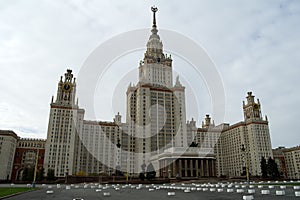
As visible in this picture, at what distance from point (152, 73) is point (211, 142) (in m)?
54.8

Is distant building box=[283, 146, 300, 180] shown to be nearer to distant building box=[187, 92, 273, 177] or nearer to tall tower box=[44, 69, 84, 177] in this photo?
distant building box=[187, 92, 273, 177]

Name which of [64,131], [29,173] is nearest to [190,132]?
[64,131]

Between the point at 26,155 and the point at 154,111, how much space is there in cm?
6190

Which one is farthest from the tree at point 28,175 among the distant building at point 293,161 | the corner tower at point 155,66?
the distant building at point 293,161

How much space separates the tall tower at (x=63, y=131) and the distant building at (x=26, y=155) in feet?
16.9

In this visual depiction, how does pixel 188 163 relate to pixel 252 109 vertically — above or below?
below

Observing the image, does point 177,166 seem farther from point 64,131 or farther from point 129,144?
point 64,131

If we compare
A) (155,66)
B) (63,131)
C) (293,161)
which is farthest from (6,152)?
(293,161)

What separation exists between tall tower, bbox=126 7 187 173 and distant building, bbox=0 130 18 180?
171 ft

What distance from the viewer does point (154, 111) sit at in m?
120

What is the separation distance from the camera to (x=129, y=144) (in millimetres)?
119750

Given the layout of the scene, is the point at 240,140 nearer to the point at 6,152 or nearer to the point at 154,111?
the point at 154,111

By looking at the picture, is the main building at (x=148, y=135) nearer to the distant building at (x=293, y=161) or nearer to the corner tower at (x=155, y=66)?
the corner tower at (x=155, y=66)

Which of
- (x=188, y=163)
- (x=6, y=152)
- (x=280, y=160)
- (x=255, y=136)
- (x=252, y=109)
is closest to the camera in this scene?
(x=188, y=163)
